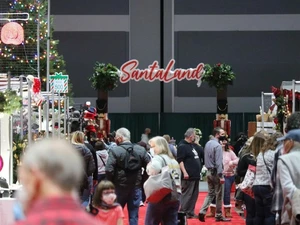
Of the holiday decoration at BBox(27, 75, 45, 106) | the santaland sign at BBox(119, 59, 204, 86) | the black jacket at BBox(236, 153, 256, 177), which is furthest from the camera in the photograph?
the santaland sign at BBox(119, 59, 204, 86)

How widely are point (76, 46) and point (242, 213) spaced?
17.6m

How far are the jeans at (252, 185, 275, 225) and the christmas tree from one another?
16.9ft

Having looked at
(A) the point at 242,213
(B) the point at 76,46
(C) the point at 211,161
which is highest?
(B) the point at 76,46

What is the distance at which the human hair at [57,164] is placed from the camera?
6.68 feet

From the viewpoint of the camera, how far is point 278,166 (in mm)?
5629

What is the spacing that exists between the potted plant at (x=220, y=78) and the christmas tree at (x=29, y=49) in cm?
451

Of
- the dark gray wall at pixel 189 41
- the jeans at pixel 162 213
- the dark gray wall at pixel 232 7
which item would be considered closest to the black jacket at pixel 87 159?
the jeans at pixel 162 213

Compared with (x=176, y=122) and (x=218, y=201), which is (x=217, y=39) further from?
(x=218, y=201)

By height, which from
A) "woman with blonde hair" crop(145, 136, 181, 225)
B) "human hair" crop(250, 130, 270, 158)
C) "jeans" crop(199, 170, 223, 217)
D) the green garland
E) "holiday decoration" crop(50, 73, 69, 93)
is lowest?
"jeans" crop(199, 170, 223, 217)

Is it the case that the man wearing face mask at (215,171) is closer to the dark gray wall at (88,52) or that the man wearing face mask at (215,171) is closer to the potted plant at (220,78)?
the potted plant at (220,78)

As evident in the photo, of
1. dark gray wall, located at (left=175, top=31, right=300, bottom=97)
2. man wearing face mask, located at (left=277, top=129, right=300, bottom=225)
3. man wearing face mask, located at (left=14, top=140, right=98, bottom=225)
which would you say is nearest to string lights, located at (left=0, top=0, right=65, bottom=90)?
man wearing face mask, located at (left=277, top=129, right=300, bottom=225)

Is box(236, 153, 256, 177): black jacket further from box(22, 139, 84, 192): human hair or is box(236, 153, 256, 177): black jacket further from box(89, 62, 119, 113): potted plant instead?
box(89, 62, 119, 113): potted plant

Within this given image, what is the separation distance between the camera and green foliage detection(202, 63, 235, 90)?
2264 centimetres

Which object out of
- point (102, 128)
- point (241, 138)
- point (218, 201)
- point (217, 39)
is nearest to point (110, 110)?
point (217, 39)
